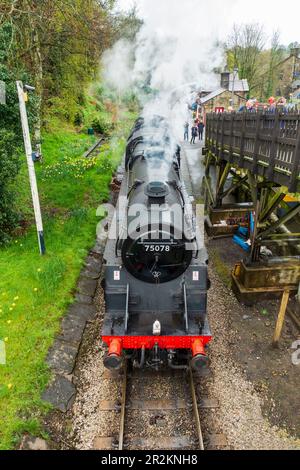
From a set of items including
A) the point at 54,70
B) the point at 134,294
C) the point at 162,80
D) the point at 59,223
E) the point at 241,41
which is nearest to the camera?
the point at 134,294

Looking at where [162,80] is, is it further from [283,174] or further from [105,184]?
[283,174]

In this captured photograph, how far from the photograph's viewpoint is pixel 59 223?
36.6ft

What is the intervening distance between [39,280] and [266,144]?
626 centimetres

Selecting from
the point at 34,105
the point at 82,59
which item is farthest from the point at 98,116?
the point at 34,105

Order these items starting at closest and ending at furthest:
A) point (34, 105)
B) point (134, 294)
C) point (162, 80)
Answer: point (134, 294), point (34, 105), point (162, 80)

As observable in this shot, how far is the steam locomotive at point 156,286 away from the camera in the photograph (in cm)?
548

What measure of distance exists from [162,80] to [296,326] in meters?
11.2

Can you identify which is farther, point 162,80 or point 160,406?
point 162,80

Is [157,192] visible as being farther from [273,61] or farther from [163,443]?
[273,61]

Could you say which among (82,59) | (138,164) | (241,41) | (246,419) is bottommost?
(246,419)

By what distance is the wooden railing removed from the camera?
599cm

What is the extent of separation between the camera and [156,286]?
231 inches

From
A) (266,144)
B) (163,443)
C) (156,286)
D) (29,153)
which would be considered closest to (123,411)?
(163,443)

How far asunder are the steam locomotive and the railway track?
0.31m
